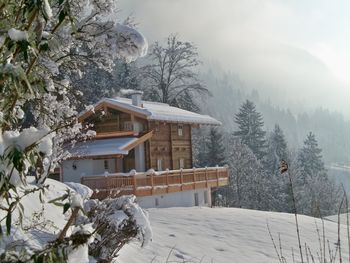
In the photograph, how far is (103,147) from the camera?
25.2 meters

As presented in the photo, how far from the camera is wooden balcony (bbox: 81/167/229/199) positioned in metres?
21.2

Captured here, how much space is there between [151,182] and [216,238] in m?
8.78

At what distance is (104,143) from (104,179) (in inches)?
209

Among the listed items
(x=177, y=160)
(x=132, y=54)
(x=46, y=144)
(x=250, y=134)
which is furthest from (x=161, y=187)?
(x=250, y=134)

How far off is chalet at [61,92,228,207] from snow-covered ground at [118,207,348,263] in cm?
305

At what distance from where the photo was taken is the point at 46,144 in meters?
2.28

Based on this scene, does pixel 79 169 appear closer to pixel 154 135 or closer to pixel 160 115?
pixel 154 135

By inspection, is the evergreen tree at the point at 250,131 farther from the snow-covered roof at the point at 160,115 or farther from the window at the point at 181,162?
the snow-covered roof at the point at 160,115

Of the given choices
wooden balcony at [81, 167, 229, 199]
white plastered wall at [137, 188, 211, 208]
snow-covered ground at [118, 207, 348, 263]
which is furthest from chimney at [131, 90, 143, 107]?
snow-covered ground at [118, 207, 348, 263]

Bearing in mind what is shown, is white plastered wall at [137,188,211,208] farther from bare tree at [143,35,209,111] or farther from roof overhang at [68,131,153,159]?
bare tree at [143,35,209,111]

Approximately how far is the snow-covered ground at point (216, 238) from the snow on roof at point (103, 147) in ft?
17.8

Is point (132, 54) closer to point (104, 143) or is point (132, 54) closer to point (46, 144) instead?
point (46, 144)

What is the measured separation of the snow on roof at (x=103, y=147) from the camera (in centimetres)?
2398

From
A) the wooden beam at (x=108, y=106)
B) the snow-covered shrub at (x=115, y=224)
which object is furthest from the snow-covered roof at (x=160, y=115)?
the snow-covered shrub at (x=115, y=224)
